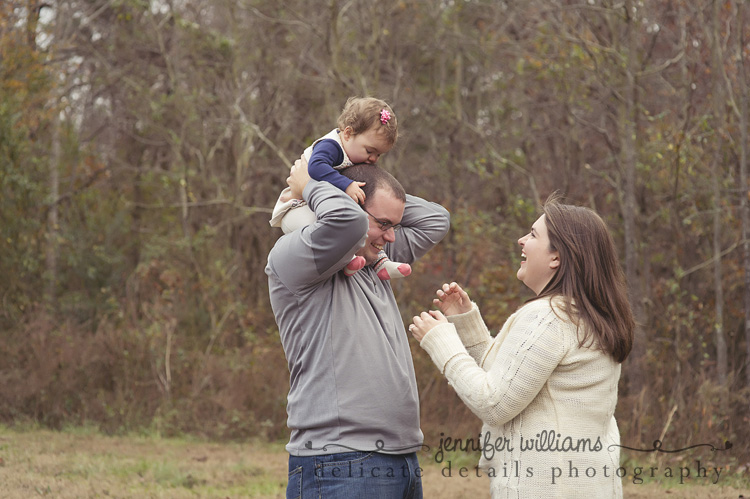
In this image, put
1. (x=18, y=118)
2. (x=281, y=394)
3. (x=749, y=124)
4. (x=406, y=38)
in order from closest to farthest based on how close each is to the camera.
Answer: (x=749, y=124) → (x=281, y=394) → (x=18, y=118) → (x=406, y=38)

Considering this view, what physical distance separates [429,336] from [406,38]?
1104cm

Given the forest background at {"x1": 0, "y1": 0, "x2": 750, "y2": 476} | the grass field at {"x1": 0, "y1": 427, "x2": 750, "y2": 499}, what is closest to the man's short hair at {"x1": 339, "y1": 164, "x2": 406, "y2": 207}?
the grass field at {"x1": 0, "y1": 427, "x2": 750, "y2": 499}

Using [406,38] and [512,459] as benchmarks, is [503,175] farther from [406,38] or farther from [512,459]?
[512,459]

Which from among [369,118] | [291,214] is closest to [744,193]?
[369,118]

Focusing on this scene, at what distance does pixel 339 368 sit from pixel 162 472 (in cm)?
482

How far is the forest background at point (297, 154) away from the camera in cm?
854

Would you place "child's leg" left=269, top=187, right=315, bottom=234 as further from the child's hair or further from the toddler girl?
the child's hair

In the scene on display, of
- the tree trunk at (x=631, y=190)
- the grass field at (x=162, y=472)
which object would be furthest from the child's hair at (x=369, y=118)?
the tree trunk at (x=631, y=190)

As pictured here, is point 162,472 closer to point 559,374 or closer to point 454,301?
point 454,301

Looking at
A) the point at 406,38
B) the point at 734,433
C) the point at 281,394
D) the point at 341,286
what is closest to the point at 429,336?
the point at 341,286

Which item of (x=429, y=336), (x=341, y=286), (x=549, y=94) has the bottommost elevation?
(x=429, y=336)

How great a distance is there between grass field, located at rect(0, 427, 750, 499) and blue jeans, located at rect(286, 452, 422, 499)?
3797 mm

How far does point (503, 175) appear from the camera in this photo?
11.3 meters

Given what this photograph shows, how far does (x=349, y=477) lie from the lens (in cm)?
242
